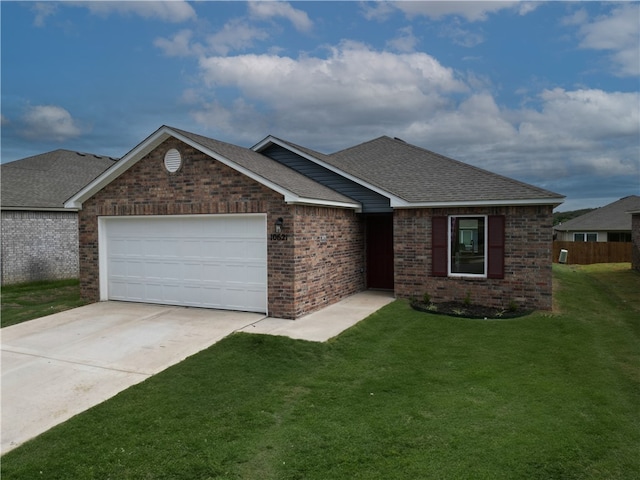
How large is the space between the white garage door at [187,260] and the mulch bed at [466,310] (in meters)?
4.10

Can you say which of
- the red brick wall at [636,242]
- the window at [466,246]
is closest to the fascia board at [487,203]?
the window at [466,246]

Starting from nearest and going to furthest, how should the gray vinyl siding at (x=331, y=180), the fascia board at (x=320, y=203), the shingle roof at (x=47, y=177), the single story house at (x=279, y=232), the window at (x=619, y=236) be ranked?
1. the fascia board at (x=320, y=203)
2. the single story house at (x=279, y=232)
3. the gray vinyl siding at (x=331, y=180)
4. the shingle roof at (x=47, y=177)
5. the window at (x=619, y=236)

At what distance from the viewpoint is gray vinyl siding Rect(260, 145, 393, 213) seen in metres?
13.2

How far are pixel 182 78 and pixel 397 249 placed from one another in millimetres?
9642

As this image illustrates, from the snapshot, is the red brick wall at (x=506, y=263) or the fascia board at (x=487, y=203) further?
the red brick wall at (x=506, y=263)

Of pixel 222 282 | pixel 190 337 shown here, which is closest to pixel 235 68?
pixel 222 282

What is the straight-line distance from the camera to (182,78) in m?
15.6

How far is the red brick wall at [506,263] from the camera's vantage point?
1098cm

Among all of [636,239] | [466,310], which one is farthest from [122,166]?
[636,239]

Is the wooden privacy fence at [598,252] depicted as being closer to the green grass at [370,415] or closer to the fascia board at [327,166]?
the fascia board at [327,166]

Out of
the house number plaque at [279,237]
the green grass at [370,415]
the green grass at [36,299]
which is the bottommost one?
the green grass at [370,415]

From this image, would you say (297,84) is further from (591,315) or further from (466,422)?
(466,422)

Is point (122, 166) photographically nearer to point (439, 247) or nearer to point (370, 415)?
point (439, 247)

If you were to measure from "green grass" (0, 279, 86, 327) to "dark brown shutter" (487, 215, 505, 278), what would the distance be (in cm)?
1107
